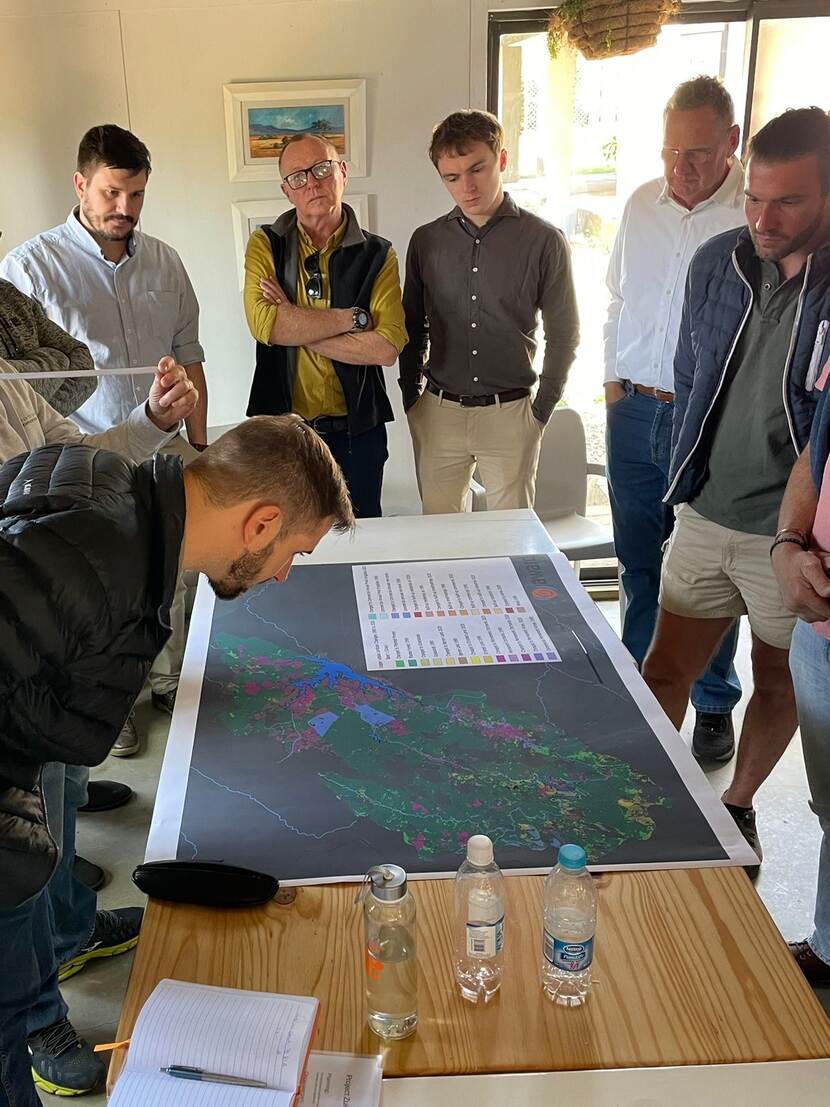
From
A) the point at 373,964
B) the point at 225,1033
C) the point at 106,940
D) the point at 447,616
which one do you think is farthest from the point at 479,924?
the point at 106,940

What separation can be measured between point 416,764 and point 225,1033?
54 cm

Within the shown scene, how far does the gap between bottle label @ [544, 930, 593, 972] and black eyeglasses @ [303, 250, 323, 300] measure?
7.36ft

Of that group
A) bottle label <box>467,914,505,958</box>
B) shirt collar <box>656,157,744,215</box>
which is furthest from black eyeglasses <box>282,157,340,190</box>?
bottle label <box>467,914,505,958</box>

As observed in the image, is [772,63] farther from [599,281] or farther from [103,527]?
[103,527]

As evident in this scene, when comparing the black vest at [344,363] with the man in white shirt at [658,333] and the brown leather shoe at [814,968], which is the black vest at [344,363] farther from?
the brown leather shoe at [814,968]

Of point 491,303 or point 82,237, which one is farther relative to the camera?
point 491,303

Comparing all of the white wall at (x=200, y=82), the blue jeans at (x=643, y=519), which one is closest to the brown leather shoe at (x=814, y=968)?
the blue jeans at (x=643, y=519)

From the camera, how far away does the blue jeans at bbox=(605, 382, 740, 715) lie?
9.10 ft

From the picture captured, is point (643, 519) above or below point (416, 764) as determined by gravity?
below

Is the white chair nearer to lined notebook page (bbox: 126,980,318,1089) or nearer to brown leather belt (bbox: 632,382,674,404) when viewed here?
brown leather belt (bbox: 632,382,674,404)

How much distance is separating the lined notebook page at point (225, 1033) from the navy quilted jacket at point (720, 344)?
4.96 feet

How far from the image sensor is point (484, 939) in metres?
1.01

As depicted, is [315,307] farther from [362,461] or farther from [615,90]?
[615,90]

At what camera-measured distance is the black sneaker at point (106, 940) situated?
79.6 inches
